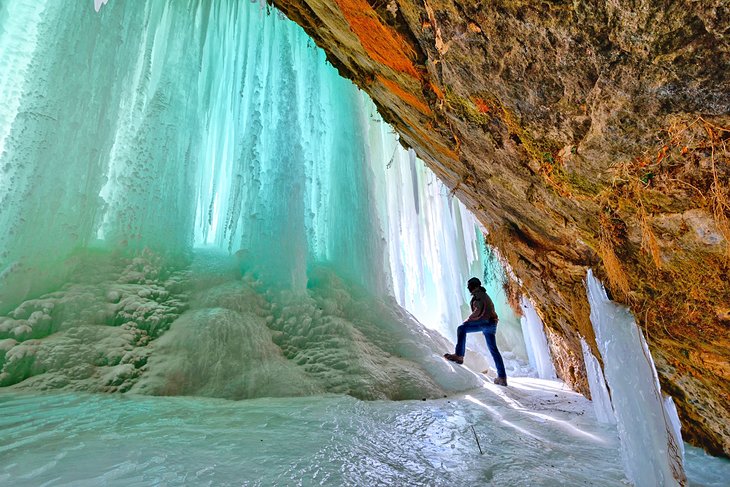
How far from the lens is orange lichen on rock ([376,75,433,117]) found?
2.36 metres

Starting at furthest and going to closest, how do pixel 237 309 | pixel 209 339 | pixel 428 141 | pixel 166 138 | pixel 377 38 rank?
pixel 166 138 < pixel 237 309 < pixel 209 339 < pixel 428 141 < pixel 377 38

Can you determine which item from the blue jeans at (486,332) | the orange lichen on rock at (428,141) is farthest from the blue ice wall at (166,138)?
the orange lichen on rock at (428,141)

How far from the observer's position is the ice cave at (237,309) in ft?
5.64

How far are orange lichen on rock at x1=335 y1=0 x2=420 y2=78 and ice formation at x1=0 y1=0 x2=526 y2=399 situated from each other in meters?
2.92

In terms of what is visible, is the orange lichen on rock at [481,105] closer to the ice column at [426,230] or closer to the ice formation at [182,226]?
the ice formation at [182,226]

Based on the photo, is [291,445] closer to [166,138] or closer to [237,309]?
[237,309]

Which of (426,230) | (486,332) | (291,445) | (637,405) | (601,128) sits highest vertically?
(426,230)

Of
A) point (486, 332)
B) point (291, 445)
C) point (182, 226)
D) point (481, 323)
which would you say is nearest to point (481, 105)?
point (291, 445)

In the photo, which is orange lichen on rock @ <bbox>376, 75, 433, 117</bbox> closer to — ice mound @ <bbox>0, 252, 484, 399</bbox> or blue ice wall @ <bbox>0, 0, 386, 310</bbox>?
ice mound @ <bbox>0, 252, 484, 399</bbox>

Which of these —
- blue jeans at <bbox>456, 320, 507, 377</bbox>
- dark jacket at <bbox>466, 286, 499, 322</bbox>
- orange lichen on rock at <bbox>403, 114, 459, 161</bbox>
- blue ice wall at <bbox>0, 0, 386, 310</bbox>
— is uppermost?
blue ice wall at <bbox>0, 0, 386, 310</bbox>

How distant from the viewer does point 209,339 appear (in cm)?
371

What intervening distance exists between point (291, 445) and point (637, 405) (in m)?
1.74

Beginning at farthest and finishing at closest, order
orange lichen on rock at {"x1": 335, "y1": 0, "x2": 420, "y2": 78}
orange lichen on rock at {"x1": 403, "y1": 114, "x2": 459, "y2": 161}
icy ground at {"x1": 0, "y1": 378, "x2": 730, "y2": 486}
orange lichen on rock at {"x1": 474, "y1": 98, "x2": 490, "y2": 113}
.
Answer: orange lichen on rock at {"x1": 403, "y1": 114, "x2": 459, "y2": 161} → orange lichen on rock at {"x1": 335, "y1": 0, "x2": 420, "y2": 78} → orange lichen on rock at {"x1": 474, "y1": 98, "x2": 490, "y2": 113} → icy ground at {"x1": 0, "y1": 378, "x2": 730, "y2": 486}

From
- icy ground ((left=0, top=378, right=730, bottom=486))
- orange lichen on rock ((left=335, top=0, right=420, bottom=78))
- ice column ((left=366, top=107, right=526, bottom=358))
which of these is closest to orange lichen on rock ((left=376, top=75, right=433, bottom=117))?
orange lichen on rock ((left=335, top=0, right=420, bottom=78))
